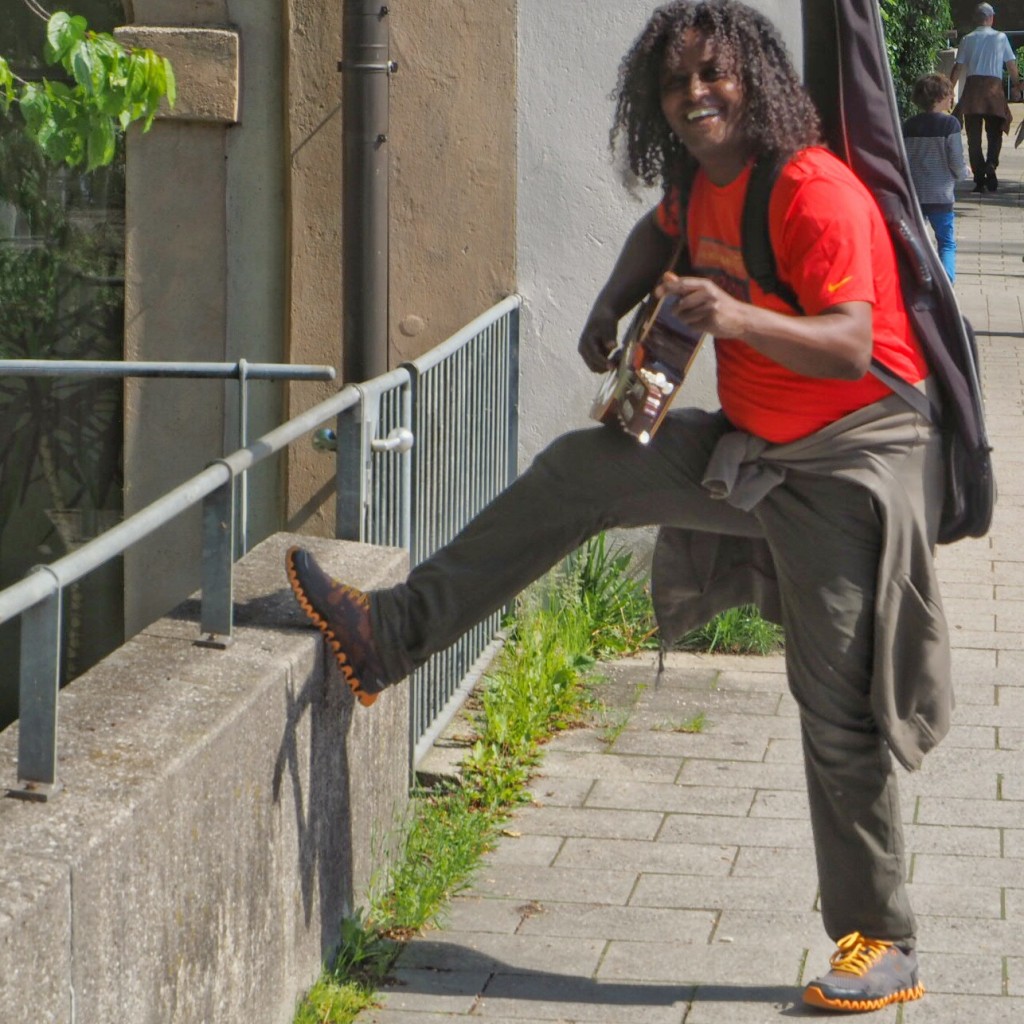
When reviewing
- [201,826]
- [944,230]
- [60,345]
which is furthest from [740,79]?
[944,230]

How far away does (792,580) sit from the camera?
3.70m

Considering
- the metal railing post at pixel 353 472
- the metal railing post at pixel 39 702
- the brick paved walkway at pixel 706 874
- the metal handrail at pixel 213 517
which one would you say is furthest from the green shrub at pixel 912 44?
the metal railing post at pixel 39 702

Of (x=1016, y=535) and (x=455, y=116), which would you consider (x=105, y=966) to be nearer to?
(x=455, y=116)

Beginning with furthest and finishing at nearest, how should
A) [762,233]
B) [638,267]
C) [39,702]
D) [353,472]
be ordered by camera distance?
[353,472] → [638,267] → [762,233] → [39,702]

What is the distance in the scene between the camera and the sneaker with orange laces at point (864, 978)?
3.73 meters

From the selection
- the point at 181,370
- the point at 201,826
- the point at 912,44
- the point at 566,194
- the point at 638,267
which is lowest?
the point at 201,826

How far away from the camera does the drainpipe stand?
6.09m

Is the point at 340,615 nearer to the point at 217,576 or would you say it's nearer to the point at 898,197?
the point at 217,576

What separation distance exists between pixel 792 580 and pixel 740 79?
38.3 inches

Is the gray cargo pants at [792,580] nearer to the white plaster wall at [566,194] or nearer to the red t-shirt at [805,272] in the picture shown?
the red t-shirt at [805,272]

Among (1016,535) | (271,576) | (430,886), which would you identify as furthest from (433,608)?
(1016,535)

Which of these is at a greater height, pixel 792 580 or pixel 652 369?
pixel 652 369

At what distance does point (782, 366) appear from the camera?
3549 mm

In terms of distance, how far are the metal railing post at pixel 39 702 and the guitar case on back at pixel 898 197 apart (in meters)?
1.81
